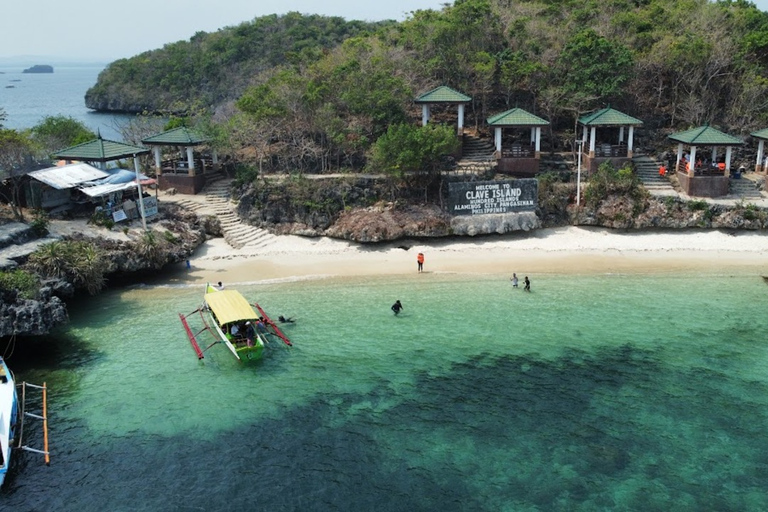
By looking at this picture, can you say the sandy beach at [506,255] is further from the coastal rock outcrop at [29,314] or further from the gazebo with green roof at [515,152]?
the coastal rock outcrop at [29,314]

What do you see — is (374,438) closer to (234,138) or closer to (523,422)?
(523,422)

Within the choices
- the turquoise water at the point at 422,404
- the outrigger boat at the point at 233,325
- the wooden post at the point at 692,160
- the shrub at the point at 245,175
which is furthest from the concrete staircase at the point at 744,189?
the outrigger boat at the point at 233,325

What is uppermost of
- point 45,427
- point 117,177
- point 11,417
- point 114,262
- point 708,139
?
point 708,139

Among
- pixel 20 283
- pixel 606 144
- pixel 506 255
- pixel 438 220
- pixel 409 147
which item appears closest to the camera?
pixel 20 283

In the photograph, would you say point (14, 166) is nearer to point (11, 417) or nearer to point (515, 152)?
point (11, 417)

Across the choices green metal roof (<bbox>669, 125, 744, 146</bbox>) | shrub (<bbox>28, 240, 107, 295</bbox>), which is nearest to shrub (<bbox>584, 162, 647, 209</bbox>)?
green metal roof (<bbox>669, 125, 744, 146</bbox>)

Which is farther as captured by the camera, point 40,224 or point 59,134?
point 59,134

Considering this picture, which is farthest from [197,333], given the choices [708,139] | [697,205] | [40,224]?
[708,139]

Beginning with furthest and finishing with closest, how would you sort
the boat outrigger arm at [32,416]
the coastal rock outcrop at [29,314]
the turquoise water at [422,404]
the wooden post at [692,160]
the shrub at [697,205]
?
the wooden post at [692,160] → the shrub at [697,205] → the coastal rock outcrop at [29,314] → the boat outrigger arm at [32,416] → the turquoise water at [422,404]
